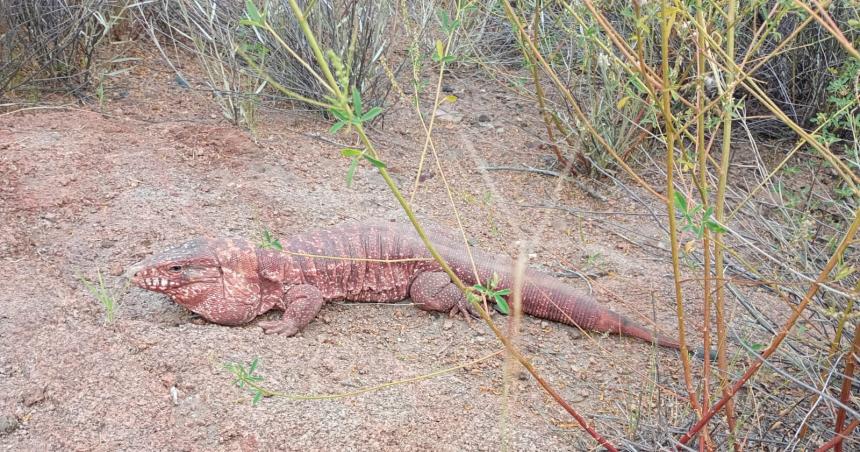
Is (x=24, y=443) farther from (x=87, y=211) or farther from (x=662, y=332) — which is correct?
(x=662, y=332)

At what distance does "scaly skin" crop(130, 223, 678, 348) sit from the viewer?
3836 mm

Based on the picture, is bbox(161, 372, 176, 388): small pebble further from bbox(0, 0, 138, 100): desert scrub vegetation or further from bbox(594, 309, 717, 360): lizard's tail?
bbox(0, 0, 138, 100): desert scrub vegetation

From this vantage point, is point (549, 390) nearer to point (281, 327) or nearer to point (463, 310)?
point (463, 310)

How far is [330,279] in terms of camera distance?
13.8 ft

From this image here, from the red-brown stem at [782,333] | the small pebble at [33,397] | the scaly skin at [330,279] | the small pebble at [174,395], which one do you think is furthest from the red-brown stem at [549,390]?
the small pebble at [33,397]

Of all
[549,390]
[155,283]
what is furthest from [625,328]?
[155,283]

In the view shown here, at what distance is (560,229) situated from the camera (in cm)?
497

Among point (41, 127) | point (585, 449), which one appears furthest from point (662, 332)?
point (41, 127)

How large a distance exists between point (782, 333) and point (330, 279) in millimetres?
2490

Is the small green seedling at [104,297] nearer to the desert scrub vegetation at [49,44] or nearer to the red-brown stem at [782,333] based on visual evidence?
the desert scrub vegetation at [49,44]

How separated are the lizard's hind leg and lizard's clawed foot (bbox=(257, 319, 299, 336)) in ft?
2.31

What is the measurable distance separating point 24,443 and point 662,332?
112 inches

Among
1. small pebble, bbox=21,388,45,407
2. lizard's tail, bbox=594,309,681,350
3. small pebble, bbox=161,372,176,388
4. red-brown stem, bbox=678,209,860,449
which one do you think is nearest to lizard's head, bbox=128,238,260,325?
small pebble, bbox=161,372,176,388

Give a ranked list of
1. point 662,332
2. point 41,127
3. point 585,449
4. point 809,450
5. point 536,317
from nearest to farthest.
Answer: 1. point 809,450
2. point 585,449
3. point 662,332
4. point 536,317
5. point 41,127
